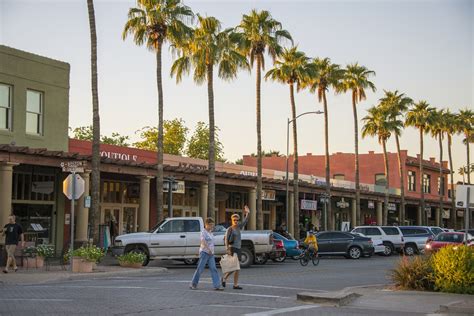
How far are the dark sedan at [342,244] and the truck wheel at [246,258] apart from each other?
950 centimetres

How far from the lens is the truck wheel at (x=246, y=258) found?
26.3 m

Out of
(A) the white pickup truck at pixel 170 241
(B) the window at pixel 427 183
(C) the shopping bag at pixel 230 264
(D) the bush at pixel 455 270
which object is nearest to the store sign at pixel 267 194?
(A) the white pickup truck at pixel 170 241

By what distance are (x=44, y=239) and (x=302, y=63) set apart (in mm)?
20173

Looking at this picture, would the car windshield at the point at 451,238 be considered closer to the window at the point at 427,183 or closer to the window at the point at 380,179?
the window at the point at 380,179

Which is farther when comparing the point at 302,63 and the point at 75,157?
the point at 302,63

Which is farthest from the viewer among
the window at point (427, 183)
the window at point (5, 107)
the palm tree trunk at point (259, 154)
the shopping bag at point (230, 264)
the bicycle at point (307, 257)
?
the window at point (427, 183)

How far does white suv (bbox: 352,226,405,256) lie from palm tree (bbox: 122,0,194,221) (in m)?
13.4

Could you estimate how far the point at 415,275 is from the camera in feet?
Answer: 55.4

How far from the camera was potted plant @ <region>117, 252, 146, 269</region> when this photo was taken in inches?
923

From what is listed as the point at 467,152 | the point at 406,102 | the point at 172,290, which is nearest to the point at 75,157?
the point at 172,290

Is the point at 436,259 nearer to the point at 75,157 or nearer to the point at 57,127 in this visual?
the point at 75,157

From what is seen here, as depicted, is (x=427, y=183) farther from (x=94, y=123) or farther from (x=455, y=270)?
(x=455, y=270)

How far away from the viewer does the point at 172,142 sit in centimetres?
8600

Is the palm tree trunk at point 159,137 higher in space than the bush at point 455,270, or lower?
higher
